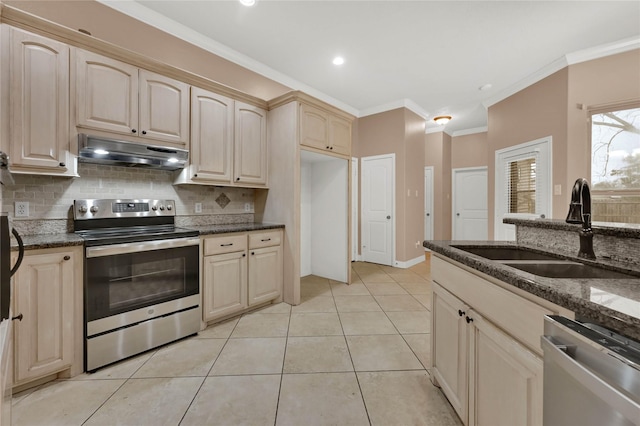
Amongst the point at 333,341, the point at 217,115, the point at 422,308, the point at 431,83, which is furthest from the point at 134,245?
the point at 431,83

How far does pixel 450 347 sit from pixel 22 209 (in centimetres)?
301

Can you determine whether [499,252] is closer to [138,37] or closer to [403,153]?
[403,153]

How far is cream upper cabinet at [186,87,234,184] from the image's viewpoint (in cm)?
254

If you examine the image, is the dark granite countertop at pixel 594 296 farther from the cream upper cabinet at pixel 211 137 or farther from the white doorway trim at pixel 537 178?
the white doorway trim at pixel 537 178

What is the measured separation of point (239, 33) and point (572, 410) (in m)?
3.66

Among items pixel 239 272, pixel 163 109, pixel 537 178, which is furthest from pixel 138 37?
pixel 537 178

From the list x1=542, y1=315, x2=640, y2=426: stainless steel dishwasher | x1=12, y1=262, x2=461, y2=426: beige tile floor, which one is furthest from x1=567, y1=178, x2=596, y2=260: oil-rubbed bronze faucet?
x1=12, y1=262, x2=461, y2=426: beige tile floor

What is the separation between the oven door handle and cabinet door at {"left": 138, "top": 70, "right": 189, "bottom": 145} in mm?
936

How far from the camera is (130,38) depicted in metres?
2.46

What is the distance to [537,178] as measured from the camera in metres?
3.82

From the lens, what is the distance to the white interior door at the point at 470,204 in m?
6.17

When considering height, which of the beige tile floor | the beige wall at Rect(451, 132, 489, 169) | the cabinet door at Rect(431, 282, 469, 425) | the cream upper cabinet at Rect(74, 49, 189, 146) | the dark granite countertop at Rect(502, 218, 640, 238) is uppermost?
the beige wall at Rect(451, 132, 489, 169)

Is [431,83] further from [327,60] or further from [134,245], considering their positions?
[134,245]

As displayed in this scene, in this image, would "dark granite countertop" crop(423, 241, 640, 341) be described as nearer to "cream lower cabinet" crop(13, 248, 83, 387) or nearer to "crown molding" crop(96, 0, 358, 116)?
"cream lower cabinet" crop(13, 248, 83, 387)
